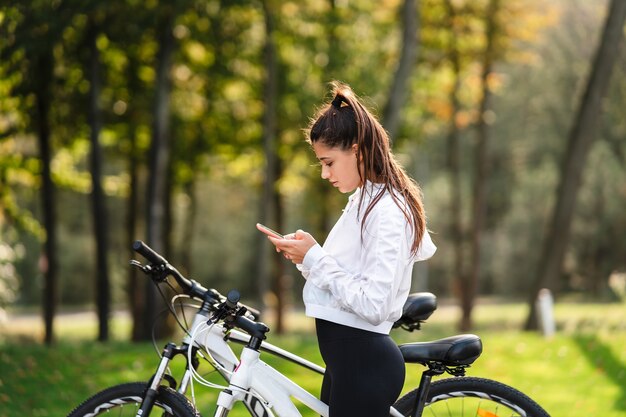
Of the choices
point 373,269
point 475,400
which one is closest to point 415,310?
point 475,400

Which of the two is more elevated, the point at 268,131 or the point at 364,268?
the point at 364,268

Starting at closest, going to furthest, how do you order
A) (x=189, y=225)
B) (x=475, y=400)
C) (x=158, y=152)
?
(x=475, y=400)
(x=158, y=152)
(x=189, y=225)

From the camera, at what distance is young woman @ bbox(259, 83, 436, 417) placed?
128 inches

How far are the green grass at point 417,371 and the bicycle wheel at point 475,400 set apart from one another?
394cm

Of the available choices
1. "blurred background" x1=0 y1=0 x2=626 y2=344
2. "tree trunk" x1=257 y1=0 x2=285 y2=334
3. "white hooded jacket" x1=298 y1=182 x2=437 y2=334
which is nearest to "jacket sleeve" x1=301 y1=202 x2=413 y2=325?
"white hooded jacket" x1=298 y1=182 x2=437 y2=334

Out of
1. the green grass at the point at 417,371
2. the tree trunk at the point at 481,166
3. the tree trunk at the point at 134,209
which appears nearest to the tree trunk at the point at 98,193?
the tree trunk at the point at 134,209

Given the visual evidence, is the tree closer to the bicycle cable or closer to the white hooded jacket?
the bicycle cable

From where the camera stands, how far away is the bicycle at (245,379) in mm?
3373

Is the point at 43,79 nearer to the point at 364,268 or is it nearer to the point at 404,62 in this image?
the point at 404,62

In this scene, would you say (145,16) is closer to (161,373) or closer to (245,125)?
(245,125)

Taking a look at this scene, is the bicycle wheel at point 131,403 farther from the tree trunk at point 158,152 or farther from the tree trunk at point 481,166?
the tree trunk at point 481,166

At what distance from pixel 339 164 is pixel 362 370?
0.71 metres

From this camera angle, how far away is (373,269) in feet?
10.4

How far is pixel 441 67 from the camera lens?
2314 cm
